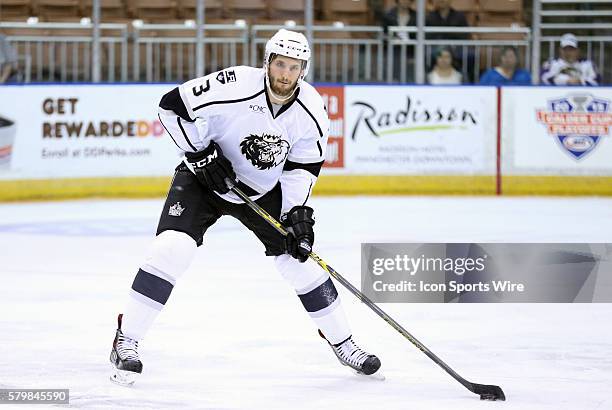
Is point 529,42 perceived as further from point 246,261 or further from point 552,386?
point 552,386

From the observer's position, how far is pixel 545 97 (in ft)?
32.7

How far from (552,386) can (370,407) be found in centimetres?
60

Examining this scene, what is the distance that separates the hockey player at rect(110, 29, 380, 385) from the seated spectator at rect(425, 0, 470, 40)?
6.62 m

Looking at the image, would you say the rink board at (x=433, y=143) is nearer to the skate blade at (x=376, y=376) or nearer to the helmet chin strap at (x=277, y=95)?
the helmet chin strap at (x=277, y=95)

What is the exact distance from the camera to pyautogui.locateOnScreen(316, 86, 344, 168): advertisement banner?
977 centimetres

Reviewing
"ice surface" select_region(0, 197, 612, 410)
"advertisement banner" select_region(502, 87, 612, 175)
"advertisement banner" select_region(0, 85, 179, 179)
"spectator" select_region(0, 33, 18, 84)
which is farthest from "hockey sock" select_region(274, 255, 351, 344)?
"advertisement banner" select_region(502, 87, 612, 175)

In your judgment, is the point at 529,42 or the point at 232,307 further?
the point at 529,42

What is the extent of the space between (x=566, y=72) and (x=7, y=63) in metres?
4.65

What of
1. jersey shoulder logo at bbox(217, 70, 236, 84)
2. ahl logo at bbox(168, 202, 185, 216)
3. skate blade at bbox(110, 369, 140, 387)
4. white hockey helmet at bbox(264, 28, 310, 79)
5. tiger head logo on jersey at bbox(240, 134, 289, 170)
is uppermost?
white hockey helmet at bbox(264, 28, 310, 79)

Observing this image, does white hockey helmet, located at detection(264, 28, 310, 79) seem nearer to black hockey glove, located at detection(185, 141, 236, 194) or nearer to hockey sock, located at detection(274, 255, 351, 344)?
black hockey glove, located at detection(185, 141, 236, 194)

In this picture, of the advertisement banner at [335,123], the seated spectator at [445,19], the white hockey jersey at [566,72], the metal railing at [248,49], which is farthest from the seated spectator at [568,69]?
the advertisement banner at [335,123]

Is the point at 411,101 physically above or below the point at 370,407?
above

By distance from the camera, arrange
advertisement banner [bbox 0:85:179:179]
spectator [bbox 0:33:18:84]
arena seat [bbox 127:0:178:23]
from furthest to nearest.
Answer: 1. arena seat [bbox 127:0:178:23]
2. spectator [bbox 0:33:18:84]
3. advertisement banner [bbox 0:85:179:179]

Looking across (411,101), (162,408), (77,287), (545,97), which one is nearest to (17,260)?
(77,287)
